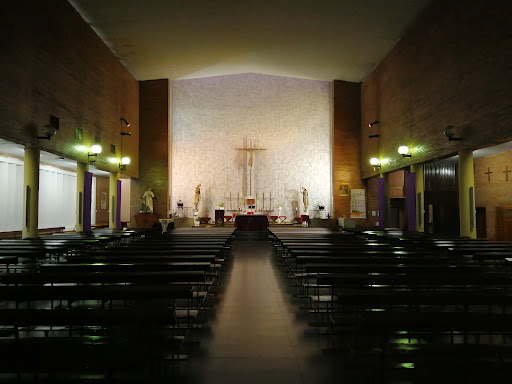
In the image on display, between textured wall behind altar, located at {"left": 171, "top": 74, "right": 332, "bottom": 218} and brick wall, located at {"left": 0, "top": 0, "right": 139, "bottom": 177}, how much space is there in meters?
4.26

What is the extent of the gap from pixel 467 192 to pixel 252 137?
37.8ft

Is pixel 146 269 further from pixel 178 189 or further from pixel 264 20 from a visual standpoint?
pixel 178 189

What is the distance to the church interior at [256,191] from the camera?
252 cm

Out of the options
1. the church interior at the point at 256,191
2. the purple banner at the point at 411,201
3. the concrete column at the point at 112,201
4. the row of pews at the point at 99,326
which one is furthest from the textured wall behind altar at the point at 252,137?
the row of pews at the point at 99,326

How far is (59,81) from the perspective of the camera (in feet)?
34.5

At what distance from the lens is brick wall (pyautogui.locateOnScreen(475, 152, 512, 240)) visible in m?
12.3

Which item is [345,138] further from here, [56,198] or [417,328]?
[417,328]

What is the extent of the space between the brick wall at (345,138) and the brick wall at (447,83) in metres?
2.69

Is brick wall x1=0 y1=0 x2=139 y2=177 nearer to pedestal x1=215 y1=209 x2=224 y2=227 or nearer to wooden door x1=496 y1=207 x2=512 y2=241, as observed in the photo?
pedestal x1=215 y1=209 x2=224 y2=227

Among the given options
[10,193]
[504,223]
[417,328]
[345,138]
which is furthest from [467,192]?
[10,193]

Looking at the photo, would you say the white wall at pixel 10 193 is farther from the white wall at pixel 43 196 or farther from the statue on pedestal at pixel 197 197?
the statue on pedestal at pixel 197 197

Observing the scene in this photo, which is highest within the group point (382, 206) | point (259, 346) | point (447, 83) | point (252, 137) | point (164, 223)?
point (252, 137)

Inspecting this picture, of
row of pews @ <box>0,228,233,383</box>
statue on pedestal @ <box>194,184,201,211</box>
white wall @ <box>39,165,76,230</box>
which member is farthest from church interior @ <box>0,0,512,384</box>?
statue on pedestal @ <box>194,184,201,211</box>

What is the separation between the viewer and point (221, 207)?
18.8 meters
